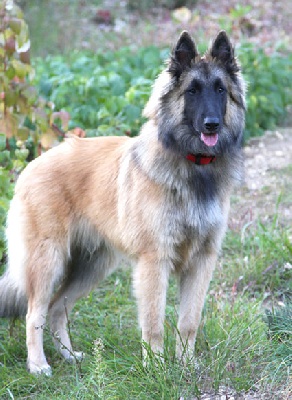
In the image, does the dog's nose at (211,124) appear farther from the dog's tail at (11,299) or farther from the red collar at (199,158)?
the dog's tail at (11,299)

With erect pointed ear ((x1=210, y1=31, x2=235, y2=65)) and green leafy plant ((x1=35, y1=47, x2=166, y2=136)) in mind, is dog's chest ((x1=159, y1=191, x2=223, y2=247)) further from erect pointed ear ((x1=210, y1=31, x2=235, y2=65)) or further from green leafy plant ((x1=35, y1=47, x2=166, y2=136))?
green leafy plant ((x1=35, y1=47, x2=166, y2=136))

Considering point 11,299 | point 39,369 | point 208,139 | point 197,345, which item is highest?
point 208,139

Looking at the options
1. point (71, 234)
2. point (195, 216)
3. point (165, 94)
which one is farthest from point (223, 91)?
point (71, 234)

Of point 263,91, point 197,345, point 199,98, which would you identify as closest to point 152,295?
point 197,345

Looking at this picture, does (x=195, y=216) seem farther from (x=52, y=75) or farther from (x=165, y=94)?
(x=52, y=75)

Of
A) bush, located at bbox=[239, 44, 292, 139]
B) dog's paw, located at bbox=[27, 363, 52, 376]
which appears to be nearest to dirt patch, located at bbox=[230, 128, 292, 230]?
bush, located at bbox=[239, 44, 292, 139]

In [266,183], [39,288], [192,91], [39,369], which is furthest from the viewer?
[266,183]

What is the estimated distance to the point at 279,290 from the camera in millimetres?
5414

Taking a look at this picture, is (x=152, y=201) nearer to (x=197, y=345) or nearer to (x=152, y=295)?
(x=152, y=295)

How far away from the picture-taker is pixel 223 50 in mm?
4148

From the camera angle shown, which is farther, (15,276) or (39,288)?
(15,276)

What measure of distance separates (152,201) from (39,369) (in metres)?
1.26

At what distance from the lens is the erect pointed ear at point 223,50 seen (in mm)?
4121

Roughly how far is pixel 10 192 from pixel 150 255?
1442 millimetres
